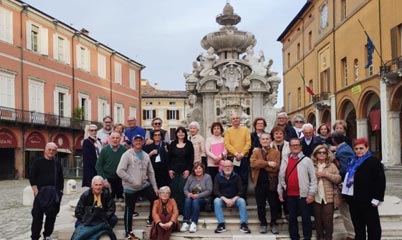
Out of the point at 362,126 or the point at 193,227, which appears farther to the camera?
the point at 362,126

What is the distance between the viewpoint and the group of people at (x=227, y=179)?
664 centimetres

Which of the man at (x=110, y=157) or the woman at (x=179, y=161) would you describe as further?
the woman at (x=179, y=161)

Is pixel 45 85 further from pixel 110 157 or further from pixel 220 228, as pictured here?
pixel 220 228

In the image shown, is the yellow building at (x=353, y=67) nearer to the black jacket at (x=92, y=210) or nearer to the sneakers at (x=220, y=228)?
the sneakers at (x=220, y=228)

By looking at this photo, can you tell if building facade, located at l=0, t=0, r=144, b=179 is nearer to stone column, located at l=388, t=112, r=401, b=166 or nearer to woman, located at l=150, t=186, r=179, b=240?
stone column, located at l=388, t=112, r=401, b=166

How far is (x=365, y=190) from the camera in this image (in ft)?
20.6

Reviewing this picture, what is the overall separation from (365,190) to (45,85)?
2991cm

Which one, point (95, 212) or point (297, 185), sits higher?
point (297, 185)

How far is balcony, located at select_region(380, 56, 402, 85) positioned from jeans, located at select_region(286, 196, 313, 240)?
1868cm

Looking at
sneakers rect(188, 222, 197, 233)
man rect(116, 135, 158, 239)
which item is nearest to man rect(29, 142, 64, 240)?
man rect(116, 135, 158, 239)

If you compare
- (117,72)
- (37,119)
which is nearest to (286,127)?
(37,119)

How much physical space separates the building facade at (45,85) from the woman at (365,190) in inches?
973

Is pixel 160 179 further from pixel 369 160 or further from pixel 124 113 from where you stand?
pixel 124 113

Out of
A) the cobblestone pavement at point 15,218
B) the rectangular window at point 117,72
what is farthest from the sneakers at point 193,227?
the rectangular window at point 117,72
